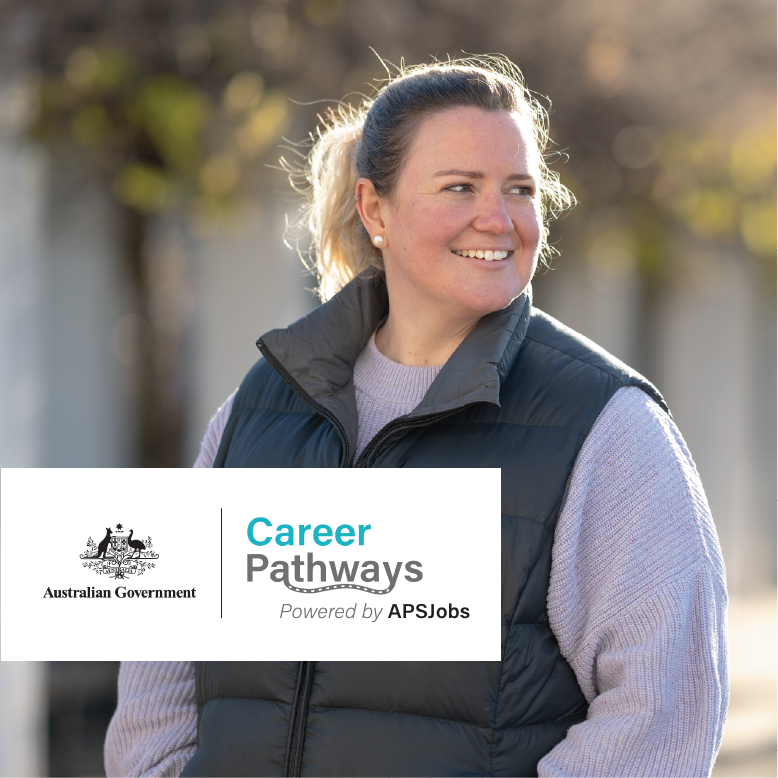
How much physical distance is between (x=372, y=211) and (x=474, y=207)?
287 millimetres

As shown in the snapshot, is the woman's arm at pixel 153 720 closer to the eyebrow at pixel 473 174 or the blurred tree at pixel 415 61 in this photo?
the eyebrow at pixel 473 174

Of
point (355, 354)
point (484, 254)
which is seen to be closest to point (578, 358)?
point (484, 254)

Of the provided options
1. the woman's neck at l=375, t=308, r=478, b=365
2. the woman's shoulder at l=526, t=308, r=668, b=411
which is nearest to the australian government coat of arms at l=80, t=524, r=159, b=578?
the woman's neck at l=375, t=308, r=478, b=365

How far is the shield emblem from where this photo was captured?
1975 mm

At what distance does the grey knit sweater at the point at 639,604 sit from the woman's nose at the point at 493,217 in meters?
0.33

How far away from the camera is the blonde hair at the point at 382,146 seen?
71.7 inches

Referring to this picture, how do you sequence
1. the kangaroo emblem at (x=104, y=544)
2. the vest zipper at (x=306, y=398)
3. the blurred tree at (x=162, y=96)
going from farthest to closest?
the blurred tree at (x=162, y=96) < the kangaroo emblem at (x=104, y=544) < the vest zipper at (x=306, y=398)

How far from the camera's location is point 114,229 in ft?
17.0

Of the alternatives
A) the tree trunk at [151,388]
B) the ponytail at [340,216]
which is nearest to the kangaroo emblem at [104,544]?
the ponytail at [340,216]

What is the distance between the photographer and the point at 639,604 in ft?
5.14

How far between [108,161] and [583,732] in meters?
3.77

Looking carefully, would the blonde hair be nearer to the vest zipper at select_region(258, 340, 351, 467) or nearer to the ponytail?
the ponytail

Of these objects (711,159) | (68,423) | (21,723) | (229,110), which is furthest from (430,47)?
(21,723)

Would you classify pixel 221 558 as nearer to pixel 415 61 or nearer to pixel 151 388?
pixel 415 61
